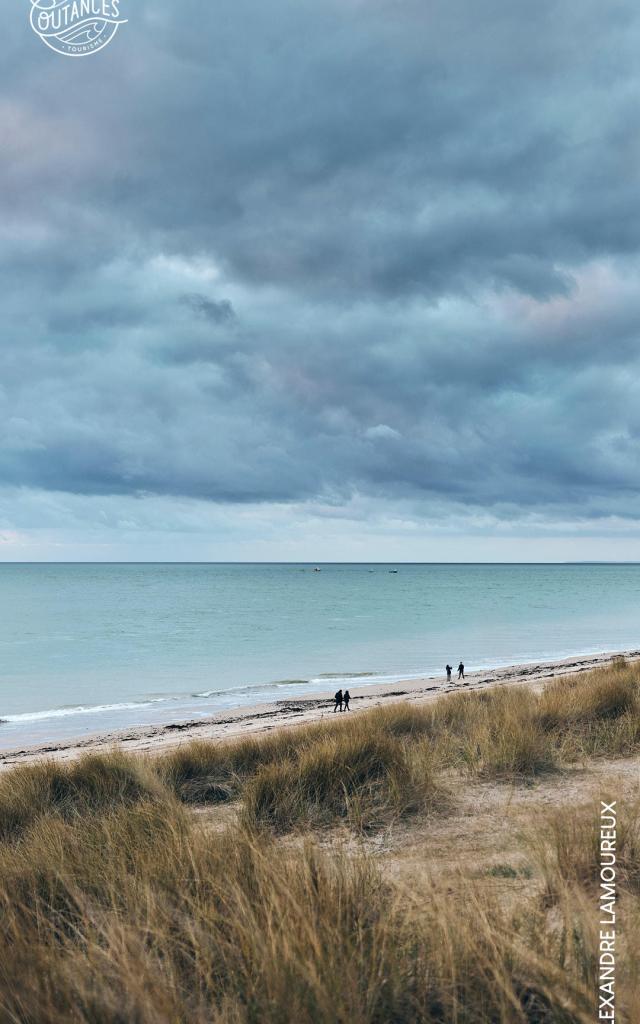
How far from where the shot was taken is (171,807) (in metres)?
4.94

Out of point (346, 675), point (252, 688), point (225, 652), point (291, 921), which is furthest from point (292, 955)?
point (225, 652)

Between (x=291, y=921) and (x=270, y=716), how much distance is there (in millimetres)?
17217

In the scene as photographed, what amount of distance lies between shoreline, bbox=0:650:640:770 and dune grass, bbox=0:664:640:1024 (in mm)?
6506

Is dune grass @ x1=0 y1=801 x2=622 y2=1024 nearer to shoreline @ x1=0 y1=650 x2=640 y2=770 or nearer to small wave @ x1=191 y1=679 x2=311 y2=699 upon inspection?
shoreline @ x1=0 y1=650 x2=640 y2=770

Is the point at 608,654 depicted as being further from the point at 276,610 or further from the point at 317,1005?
the point at 276,610

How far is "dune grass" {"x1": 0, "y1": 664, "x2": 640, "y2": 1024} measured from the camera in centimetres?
250

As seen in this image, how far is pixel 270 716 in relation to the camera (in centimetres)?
1928

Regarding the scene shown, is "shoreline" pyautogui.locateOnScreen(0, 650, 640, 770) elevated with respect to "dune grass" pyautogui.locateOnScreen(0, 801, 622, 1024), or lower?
lower

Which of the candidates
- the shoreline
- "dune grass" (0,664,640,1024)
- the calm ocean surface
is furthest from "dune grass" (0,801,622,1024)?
the calm ocean surface

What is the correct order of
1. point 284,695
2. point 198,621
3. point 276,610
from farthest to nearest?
point 276,610 → point 198,621 → point 284,695

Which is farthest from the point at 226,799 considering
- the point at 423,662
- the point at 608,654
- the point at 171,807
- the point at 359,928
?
the point at 608,654

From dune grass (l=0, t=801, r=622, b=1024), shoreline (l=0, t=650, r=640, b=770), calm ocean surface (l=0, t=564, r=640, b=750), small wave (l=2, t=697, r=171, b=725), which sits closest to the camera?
dune grass (l=0, t=801, r=622, b=1024)

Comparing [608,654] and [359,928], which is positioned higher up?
[359,928]

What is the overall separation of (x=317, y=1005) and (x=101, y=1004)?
89 centimetres
